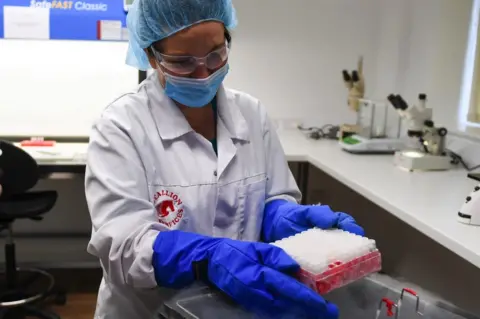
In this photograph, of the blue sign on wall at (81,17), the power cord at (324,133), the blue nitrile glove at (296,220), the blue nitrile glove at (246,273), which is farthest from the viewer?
the power cord at (324,133)

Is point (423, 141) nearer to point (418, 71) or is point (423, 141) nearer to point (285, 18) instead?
point (418, 71)

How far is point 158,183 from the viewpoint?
1218mm

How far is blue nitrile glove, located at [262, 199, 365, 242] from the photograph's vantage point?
1160 mm

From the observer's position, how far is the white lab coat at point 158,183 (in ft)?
3.58

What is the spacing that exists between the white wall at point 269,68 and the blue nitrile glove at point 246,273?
2281mm

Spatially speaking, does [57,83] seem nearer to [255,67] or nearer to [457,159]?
[255,67]

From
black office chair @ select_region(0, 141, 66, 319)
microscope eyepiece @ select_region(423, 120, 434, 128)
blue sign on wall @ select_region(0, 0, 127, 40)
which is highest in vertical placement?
blue sign on wall @ select_region(0, 0, 127, 40)

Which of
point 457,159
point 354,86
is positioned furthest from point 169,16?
point 354,86

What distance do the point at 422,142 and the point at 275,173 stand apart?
4.05 ft

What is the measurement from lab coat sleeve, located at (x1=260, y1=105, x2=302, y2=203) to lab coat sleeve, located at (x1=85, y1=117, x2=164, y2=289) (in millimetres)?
370

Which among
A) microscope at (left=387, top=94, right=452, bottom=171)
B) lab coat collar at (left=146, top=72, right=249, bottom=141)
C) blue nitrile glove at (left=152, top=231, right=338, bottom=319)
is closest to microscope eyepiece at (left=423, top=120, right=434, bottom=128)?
microscope at (left=387, top=94, right=452, bottom=171)

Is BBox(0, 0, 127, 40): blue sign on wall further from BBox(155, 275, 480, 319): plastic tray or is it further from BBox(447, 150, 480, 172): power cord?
BBox(155, 275, 480, 319): plastic tray

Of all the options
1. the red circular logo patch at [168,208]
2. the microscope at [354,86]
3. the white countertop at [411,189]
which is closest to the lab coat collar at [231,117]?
the red circular logo patch at [168,208]

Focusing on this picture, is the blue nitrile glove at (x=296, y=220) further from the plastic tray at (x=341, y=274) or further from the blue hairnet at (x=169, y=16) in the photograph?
the blue hairnet at (x=169, y=16)
